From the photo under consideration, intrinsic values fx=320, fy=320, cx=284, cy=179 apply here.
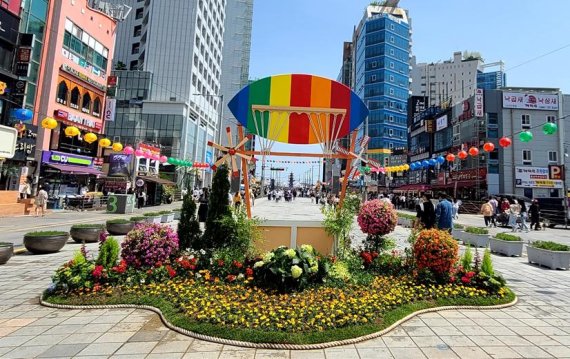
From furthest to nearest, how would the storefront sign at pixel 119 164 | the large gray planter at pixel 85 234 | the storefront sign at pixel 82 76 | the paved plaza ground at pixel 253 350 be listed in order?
the storefront sign at pixel 119 164 < the storefront sign at pixel 82 76 < the large gray planter at pixel 85 234 < the paved plaza ground at pixel 253 350

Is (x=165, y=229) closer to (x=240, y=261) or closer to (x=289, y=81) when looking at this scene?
(x=240, y=261)

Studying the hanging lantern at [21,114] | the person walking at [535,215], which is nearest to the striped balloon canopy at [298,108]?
the hanging lantern at [21,114]

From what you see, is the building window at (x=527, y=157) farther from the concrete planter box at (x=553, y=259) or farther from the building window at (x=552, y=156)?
the concrete planter box at (x=553, y=259)

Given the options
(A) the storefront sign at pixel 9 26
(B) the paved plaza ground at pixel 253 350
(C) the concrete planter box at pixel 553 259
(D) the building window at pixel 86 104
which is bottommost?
(B) the paved plaza ground at pixel 253 350

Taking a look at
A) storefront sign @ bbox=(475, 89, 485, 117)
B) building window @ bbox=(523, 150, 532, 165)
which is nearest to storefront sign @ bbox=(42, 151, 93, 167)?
storefront sign @ bbox=(475, 89, 485, 117)

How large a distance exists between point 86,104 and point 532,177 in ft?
157

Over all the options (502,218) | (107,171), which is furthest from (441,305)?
(107,171)

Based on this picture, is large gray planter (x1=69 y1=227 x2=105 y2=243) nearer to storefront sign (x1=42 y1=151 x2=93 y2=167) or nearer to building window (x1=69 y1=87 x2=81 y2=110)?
storefront sign (x1=42 y1=151 x2=93 y2=167)

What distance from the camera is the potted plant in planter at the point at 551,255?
9812 millimetres

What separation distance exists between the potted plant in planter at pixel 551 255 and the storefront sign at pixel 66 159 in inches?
1268

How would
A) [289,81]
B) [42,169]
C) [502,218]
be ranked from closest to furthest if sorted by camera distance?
1. [289,81]
2. [502,218]
3. [42,169]

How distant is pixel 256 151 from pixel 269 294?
3856 mm

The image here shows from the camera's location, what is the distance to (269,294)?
587 centimetres

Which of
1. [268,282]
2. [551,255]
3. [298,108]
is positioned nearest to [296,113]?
[298,108]
